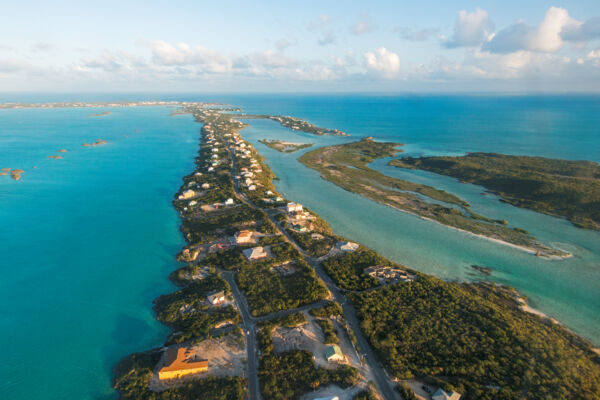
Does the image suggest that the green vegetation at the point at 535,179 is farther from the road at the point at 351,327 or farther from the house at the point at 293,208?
the road at the point at 351,327

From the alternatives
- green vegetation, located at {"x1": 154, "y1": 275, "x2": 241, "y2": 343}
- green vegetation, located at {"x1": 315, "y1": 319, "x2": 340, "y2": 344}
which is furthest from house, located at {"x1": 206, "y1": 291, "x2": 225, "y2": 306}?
green vegetation, located at {"x1": 315, "y1": 319, "x2": 340, "y2": 344}

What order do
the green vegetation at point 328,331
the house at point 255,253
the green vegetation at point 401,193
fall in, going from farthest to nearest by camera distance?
the green vegetation at point 401,193 → the house at point 255,253 → the green vegetation at point 328,331

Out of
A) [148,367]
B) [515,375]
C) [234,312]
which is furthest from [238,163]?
[515,375]

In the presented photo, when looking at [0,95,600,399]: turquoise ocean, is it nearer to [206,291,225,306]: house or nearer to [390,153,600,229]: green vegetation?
[390,153,600,229]: green vegetation

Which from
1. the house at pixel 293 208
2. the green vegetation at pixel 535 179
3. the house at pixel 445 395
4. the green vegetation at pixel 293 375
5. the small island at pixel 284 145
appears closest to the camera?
the house at pixel 445 395

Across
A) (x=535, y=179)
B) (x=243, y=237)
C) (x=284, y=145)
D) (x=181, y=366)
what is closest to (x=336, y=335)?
(x=181, y=366)

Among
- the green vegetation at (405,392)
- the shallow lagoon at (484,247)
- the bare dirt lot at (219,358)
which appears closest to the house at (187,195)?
the shallow lagoon at (484,247)

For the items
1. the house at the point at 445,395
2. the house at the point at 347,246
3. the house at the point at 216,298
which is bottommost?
the house at the point at 445,395

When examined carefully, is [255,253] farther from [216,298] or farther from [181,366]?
[181,366]
